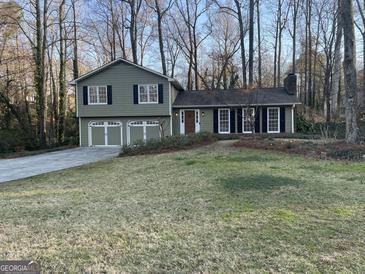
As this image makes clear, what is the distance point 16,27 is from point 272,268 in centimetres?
2696

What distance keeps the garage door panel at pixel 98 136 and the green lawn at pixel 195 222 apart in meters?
13.4

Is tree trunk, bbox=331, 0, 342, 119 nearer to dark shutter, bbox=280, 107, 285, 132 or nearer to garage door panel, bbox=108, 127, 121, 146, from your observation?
dark shutter, bbox=280, 107, 285, 132

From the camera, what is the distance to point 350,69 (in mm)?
13352

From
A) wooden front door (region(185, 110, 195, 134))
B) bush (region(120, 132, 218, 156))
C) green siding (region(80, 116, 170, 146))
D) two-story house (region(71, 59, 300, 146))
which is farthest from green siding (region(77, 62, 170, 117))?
bush (region(120, 132, 218, 156))

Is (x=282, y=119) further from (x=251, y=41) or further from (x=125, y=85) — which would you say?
(x=125, y=85)

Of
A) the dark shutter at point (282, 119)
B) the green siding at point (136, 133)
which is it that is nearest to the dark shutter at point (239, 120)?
the dark shutter at point (282, 119)

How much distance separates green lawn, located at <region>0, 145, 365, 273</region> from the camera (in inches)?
139

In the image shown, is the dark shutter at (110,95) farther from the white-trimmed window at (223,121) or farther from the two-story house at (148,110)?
the white-trimmed window at (223,121)

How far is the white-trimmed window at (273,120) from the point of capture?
73.0 ft

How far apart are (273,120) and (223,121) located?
125 inches

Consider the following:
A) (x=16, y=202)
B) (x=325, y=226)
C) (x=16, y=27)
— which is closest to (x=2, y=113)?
(x=16, y=27)

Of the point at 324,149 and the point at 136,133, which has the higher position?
the point at 136,133

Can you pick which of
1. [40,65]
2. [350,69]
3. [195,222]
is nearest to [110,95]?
[40,65]

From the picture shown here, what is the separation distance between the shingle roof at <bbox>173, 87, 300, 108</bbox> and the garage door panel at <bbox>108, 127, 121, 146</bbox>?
4047mm
